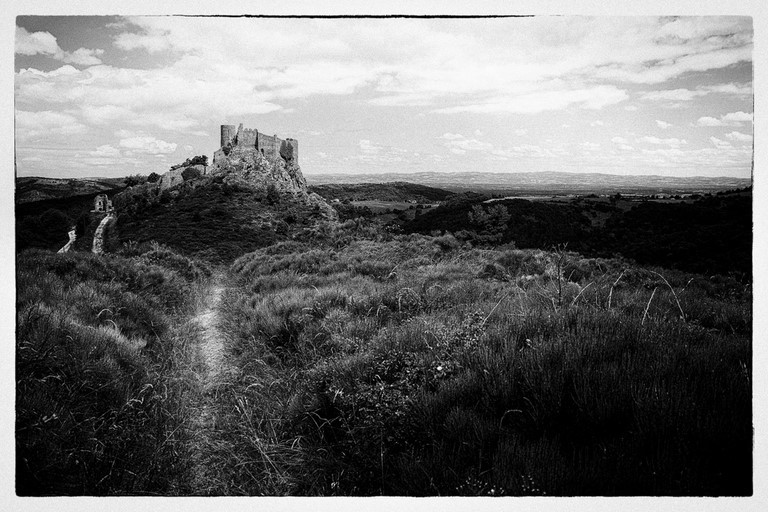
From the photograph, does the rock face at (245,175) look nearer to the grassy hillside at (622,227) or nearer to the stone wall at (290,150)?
the stone wall at (290,150)

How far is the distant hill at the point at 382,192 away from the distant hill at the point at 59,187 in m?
2.22

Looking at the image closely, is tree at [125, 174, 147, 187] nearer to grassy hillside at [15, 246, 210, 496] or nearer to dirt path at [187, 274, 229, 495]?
grassy hillside at [15, 246, 210, 496]

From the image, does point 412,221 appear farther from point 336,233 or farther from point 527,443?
point 527,443

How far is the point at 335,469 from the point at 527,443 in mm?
1130

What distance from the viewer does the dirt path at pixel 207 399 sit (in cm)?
274

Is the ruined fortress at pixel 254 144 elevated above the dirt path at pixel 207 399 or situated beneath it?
elevated above

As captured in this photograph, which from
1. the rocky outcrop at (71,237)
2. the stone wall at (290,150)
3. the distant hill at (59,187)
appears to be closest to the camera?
the distant hill at (59,187)

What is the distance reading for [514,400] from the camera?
2.56 meters

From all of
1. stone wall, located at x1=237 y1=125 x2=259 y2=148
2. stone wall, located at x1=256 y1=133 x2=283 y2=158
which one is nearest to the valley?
stone wall, located at x1=237 y1=125 x2=259 y2=148

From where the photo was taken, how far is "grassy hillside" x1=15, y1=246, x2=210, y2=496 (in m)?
2.63

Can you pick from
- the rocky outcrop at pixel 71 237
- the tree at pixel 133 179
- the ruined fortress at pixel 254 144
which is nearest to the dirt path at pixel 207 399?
the rocky outcrop at pixel 71 237

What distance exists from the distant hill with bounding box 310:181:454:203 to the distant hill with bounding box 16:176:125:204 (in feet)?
7.30

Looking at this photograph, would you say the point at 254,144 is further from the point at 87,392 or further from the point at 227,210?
the point at 87,392
